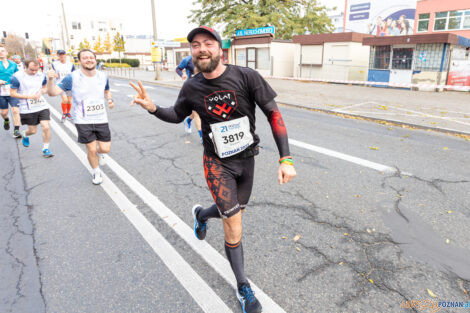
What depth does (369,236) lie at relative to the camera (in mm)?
3340

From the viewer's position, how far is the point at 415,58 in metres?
18.5

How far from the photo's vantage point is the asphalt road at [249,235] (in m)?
2.53

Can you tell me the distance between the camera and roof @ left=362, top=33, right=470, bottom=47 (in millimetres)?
17156

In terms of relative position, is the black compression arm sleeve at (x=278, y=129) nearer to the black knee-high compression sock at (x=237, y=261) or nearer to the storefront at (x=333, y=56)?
the black knee-high compression sock at (x=237, y=261)

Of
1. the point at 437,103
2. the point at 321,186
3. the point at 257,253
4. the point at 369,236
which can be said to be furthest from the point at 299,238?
the point at 437,103

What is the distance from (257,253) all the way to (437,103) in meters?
13.6

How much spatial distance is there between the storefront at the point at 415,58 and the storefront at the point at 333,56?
2.60 metres

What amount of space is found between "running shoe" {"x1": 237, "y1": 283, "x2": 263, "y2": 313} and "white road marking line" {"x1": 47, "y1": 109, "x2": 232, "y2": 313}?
5.3 inches

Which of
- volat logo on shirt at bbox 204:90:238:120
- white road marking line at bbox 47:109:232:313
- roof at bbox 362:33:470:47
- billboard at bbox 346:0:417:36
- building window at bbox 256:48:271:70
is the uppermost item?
billboard at bbox 346:0:417:36

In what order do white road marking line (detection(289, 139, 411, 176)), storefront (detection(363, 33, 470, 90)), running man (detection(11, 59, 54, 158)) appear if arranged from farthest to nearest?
storefront (detection(363, 33, 470, 90)), running man (detection(11, 59, 54, 158)), white road marking line (detection(289, 139, 411, 176))

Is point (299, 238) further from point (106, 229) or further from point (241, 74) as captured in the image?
point (106, 229)

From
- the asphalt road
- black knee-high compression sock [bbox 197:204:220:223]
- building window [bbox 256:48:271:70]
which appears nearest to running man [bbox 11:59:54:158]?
the asphalt road

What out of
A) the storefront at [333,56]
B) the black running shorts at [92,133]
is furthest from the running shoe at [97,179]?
the storefront at [333,56]

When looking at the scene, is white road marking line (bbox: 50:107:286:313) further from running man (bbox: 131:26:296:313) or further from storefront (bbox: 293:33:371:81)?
storefront (bbox: 293:33:371:81)
